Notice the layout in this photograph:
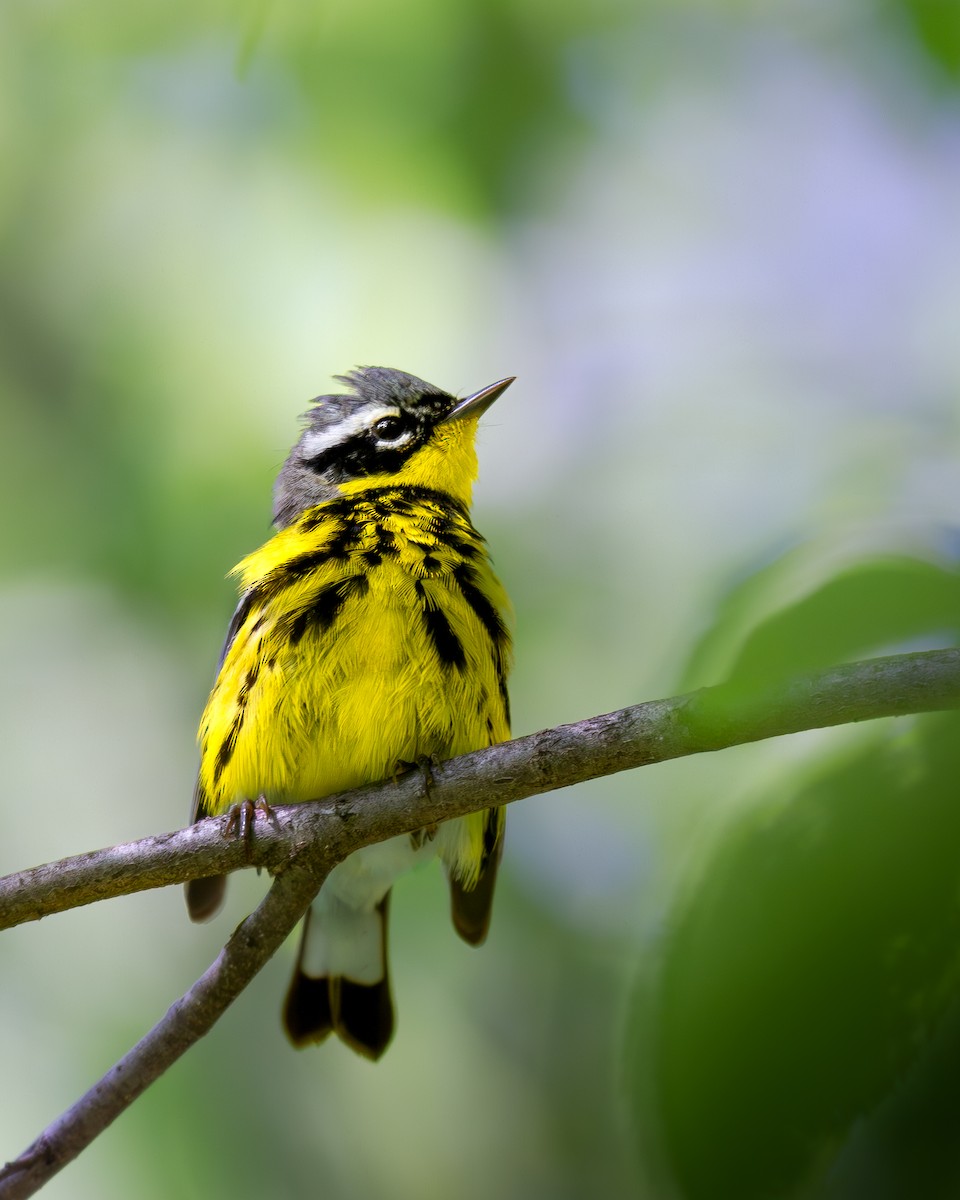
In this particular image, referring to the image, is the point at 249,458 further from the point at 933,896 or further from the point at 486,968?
the point at 933,896

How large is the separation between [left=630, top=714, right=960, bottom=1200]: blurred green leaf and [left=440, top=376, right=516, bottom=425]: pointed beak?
368 centimetres

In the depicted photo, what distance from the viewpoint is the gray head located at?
4.44 m

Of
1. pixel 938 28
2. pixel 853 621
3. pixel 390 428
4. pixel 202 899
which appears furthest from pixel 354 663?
pixel 853 621

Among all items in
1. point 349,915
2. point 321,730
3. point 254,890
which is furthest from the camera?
point 254,890

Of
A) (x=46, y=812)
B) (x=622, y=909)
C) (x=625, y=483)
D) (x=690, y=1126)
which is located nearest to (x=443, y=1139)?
(x=622, y=909)

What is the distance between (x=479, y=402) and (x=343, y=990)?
2.21 m

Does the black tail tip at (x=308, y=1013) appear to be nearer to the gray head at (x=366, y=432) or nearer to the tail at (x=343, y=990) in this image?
the tail at (x=343, y=990)

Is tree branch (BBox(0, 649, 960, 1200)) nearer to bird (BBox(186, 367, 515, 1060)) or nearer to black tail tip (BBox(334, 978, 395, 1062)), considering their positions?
bird (BBox(186, 367, 515, 1060))

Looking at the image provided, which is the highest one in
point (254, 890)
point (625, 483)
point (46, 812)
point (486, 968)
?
point (625, 483)

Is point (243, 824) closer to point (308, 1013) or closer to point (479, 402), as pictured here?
point (308, 1013)

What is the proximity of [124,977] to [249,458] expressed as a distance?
2399 mm

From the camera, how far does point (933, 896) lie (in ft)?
2.48

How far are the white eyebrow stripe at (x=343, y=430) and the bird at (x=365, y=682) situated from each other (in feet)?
0.61

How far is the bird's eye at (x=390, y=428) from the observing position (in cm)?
455
